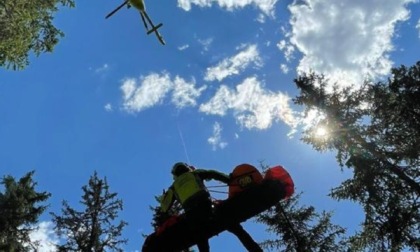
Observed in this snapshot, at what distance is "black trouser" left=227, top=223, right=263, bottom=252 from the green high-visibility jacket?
83 centimetres

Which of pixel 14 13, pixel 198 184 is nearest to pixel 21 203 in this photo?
pixel 14 13

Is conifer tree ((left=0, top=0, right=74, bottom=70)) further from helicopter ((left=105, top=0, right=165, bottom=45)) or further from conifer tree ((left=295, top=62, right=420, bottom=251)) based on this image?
conifer tree ((left=295, top=62, right=420, bottom=251))

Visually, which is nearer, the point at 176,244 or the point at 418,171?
the point at 176,244

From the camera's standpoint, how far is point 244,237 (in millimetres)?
6672

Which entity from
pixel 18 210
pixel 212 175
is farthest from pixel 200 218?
pixel 18 210

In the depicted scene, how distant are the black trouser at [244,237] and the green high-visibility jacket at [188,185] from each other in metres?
0.83

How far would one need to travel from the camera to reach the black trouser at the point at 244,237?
21.6 ft

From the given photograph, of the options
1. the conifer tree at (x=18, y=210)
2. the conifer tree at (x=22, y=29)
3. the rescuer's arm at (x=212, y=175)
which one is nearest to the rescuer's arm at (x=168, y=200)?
the rescuer's arm at (x=212, y=175)

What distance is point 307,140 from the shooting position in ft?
68.9

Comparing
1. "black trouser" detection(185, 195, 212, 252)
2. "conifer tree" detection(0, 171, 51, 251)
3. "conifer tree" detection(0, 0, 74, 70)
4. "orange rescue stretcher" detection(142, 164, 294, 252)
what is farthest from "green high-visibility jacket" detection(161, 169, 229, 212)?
"conifer tree" detection(0, 171, 51, 251)

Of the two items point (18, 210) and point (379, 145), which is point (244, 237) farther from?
point (18, 210)

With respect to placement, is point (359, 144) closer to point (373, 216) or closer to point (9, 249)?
point (373, 216)

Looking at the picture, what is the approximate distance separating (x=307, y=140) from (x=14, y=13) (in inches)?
581

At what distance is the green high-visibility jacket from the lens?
7.08 metres
